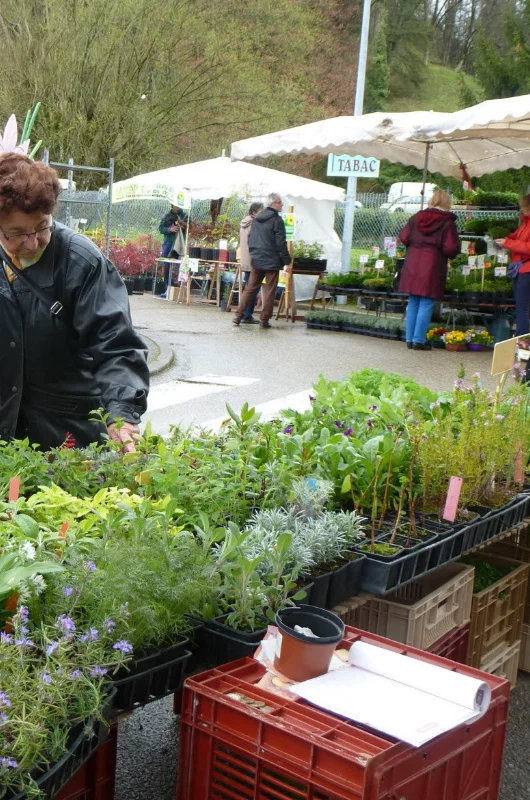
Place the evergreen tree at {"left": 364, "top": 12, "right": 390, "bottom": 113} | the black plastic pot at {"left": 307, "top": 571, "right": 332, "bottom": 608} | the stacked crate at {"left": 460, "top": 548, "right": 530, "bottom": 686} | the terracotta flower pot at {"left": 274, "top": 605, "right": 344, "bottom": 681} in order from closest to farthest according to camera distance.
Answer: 1. the terracotta flower pot at {"left": 274, "top": 605, "right": 344, "bottom": 681}
2. the black plastic pot at {"left": 307, "top": 571, "right": 332, "bottom": 608}
3. the stacked crate at {"left": 460, "top": 548, "right": 530, "bottom": 686}
4. the evergreen tree at {"left": 364, "top": 12, "right": 390, "bottom": 113}

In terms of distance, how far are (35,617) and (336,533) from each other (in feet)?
3.78

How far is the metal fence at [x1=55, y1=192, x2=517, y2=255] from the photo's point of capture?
21841 mm

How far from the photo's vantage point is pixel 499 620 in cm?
386

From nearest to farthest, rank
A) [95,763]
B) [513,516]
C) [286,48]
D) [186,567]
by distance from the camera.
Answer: [95,763], [186,567], [513,516], [286,48]

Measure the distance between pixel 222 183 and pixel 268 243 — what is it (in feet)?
14.3

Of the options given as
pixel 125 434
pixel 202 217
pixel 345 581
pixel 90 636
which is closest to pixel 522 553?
pixel 345 581

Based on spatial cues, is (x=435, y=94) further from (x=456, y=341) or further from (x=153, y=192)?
(x=456, y=341)

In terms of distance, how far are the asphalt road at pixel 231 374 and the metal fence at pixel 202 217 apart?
4805mm

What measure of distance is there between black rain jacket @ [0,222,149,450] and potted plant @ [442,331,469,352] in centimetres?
1077

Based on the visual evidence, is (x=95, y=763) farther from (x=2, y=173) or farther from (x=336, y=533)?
(x=2, y=173)

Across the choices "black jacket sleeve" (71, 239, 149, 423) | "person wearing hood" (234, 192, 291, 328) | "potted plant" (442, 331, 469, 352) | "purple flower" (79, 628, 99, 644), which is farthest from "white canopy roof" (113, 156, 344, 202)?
"purple flower" (79, 628, 99, 644)

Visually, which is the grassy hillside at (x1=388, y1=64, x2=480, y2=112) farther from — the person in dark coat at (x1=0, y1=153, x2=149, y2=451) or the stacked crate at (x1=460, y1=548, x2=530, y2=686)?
the person in dark coat at (x1=0, y1=153, x2=149, y2=451)

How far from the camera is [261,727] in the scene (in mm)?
1971

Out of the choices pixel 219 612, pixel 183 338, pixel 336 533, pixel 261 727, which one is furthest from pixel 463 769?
pixel 183 338
